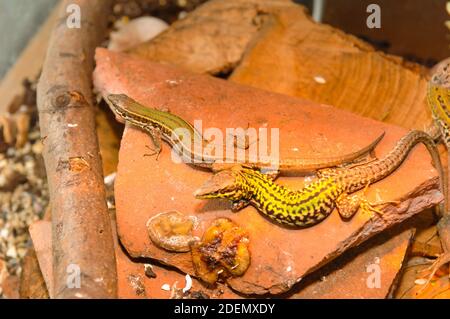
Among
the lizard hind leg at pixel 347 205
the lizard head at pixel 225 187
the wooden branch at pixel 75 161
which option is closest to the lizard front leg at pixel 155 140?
the wooden branch at pixel 75 161

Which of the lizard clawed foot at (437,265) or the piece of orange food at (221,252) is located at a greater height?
the piece of orange food at (221,252)

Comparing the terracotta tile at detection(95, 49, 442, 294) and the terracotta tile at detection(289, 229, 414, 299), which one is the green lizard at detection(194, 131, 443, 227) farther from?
the terracotta tile at detection(289, 229, 414, 299)

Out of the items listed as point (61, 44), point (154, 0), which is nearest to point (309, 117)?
point (61, 44)

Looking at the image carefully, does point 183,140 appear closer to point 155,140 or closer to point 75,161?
point 155,140

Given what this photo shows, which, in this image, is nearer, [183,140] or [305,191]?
[305,191]

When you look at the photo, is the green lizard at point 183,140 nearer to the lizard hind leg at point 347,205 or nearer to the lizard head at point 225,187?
the lizard head at point 225,187

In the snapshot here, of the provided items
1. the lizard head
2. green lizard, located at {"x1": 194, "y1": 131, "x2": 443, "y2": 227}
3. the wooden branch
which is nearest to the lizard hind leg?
green lizard, located at {"x1": 194, "y1": 131, "x2": 443, "y2": 227}

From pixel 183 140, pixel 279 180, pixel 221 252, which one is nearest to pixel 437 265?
pixel 279 180
